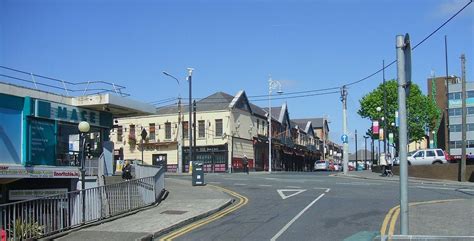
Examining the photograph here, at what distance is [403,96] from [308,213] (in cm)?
786

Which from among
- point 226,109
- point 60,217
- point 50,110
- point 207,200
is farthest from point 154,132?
point 60,217

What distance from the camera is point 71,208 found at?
17.0m

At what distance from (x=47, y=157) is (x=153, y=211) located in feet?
26.6

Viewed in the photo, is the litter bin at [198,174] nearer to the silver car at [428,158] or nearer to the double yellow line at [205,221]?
the double yellow line at [205,221]

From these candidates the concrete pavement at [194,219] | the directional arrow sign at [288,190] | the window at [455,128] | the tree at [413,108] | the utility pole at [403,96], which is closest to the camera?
the utility pole at [403,96]

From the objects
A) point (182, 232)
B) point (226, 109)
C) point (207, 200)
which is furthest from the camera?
point (226, 109)

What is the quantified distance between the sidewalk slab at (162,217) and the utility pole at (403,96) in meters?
6.87

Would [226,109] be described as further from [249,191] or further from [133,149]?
[249,191]

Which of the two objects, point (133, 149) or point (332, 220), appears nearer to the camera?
point (332, 220)

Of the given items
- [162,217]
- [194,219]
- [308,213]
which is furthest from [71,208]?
[308,213]

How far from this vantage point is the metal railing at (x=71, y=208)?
1473 centimetres

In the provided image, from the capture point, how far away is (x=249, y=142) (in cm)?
6378

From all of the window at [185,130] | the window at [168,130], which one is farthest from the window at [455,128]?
the window at [168,130]

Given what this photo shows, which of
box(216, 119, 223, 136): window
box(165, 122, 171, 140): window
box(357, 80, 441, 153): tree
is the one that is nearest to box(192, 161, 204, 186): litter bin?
box(216, 119, 223, 136): window
